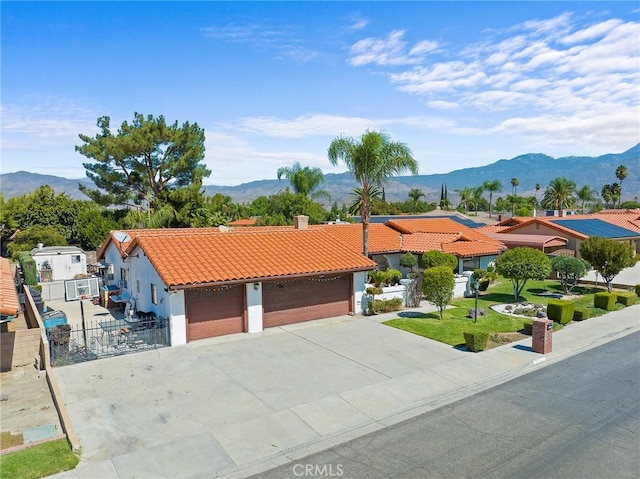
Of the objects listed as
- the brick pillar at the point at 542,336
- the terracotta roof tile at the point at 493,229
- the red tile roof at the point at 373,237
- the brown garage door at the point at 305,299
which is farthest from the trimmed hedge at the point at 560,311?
the terracotta roof tile at the point at 493,229

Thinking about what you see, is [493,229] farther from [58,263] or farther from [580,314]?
[58,263]

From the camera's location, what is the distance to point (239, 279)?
19.0m

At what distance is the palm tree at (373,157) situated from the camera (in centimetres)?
2562

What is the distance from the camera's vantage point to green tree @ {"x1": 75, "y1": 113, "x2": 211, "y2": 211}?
4612cm

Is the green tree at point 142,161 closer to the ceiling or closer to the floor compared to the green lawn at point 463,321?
closer to the ceiling

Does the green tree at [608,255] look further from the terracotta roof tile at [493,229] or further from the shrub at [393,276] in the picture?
the terracotta roof tile at [493,229]

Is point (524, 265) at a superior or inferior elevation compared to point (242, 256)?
inferior

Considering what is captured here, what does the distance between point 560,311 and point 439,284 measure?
19.1 ft

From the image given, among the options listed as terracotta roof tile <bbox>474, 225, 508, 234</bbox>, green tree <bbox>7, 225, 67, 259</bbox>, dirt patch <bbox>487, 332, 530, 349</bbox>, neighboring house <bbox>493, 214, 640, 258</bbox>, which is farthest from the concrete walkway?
green tree <bbox>7, 225, 67, 259</bbox>

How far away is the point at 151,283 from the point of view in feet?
67.0

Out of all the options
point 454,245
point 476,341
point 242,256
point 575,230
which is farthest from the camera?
point 575,230

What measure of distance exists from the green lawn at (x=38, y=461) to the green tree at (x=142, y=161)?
3773 centimetres

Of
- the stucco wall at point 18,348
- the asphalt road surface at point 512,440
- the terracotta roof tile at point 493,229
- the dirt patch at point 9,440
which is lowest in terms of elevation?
the asphalt road surface at point 512,440

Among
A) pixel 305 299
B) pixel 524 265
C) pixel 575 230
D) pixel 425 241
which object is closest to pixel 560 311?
pixel 524 265
